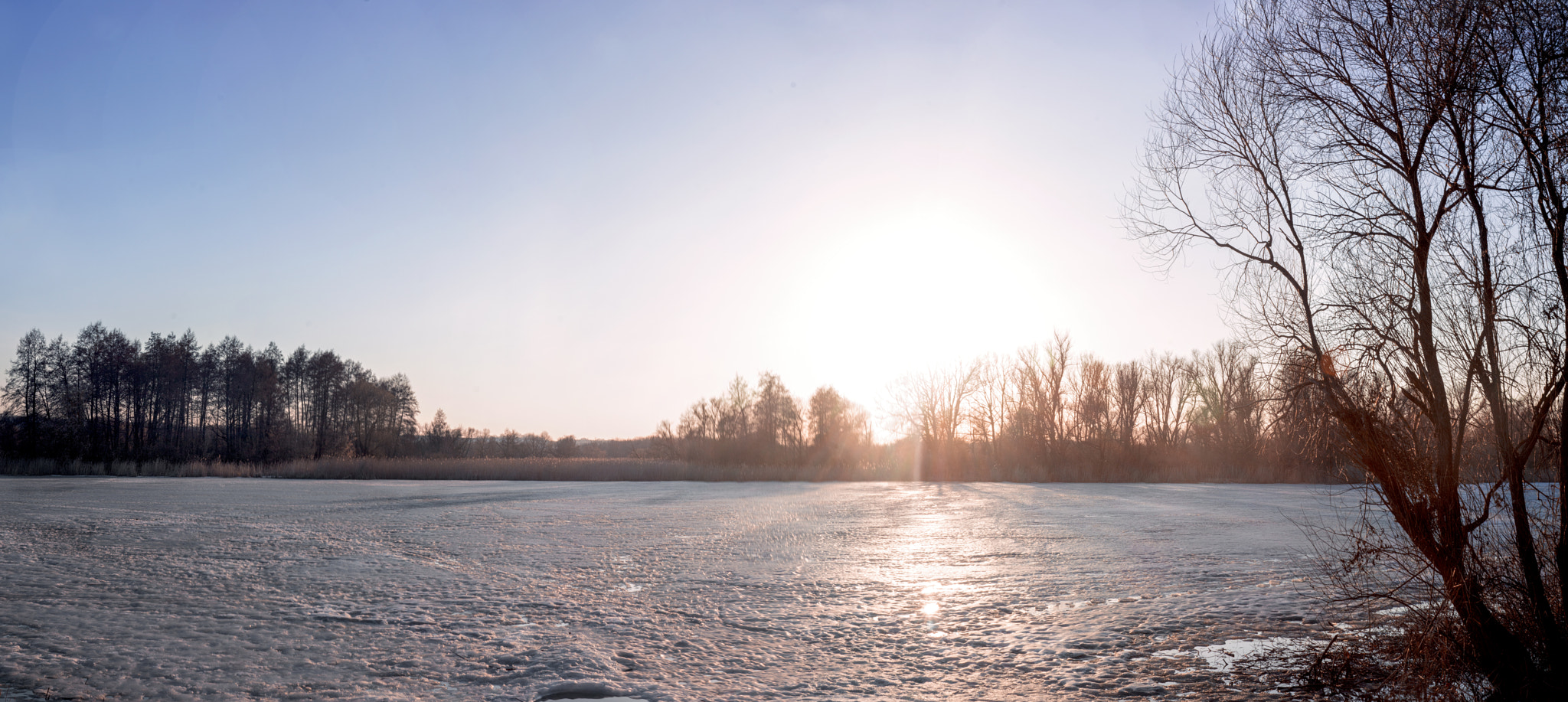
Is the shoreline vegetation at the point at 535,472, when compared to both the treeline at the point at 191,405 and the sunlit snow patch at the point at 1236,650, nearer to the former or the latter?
the treeline at the point at 191,405

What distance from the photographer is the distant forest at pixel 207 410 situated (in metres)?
38.1

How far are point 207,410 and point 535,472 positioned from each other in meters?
37.1

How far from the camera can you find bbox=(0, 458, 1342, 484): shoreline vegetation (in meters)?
25.2

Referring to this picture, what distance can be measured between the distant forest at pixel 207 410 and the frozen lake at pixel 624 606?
30801 mm

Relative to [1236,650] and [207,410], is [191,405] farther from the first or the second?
[1236,650]

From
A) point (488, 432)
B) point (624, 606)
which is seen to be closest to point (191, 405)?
point (488, 432)

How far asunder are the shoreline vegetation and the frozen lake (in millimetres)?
14302

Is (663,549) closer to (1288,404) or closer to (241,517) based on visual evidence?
(1288,404)

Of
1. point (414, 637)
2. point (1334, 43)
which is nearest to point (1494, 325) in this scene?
point (1334, 43)

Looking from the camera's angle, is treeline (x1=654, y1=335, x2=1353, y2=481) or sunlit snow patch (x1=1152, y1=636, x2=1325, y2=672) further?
treeline (x1=654, y1=335, x2=1353, y2=481)

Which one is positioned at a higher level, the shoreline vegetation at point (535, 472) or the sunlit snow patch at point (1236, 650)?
the sunlit snow patch at point (1236, 650)

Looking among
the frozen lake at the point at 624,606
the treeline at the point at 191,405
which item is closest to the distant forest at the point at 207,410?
the treeline at the point at 191,405

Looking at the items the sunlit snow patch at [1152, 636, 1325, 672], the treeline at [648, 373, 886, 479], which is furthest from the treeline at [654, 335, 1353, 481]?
the sunlit snow patch at [1152, 636, 1325, 672]

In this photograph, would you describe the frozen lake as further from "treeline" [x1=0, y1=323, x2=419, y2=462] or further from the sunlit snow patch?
"treeline" [x1=0, y1=323, x2=419, y2=462]
